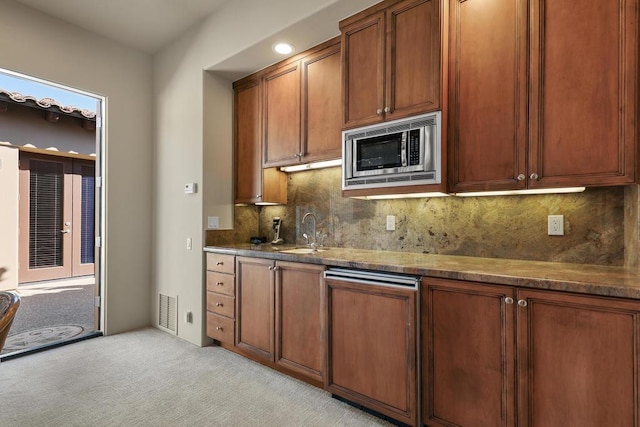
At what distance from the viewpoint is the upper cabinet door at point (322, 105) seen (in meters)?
2.73

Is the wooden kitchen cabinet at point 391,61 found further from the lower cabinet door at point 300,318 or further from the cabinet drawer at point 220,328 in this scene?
the cabinet drawer at point 220,328

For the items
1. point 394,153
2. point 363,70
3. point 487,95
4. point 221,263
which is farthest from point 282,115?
point 487,95

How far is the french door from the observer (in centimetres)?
626

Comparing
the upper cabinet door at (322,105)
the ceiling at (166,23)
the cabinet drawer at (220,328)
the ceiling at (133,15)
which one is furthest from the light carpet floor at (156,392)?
the ceiling at (133,15)

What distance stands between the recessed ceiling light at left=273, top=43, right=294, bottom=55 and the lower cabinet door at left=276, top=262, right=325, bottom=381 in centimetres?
185

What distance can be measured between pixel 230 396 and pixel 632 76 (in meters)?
3.00

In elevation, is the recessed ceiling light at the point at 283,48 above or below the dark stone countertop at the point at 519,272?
above

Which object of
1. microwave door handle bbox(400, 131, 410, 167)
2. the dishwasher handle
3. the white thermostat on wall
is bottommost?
the dishwasher handle

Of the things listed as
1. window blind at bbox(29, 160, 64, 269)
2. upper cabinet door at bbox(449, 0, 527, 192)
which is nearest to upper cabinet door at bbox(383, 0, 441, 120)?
upper cabinet door at bbox(449, 0, 527, 192)

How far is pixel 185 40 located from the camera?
142 inches

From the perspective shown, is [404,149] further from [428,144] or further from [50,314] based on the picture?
[50,314]

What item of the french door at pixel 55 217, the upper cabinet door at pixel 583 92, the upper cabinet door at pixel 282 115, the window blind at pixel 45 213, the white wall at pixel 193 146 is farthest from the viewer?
the window blind at pixel 45 213

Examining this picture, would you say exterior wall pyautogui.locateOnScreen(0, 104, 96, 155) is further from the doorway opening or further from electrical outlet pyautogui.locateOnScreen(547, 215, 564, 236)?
electrical outlet pyautogui.locateOnScreen(547, 215, 564, 236)

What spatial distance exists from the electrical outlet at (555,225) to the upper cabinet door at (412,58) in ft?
3.27
